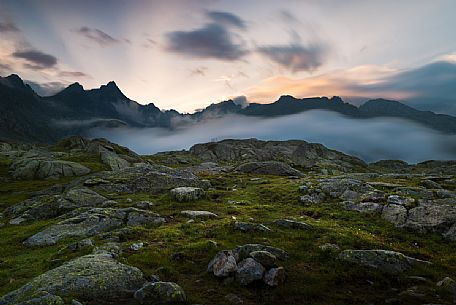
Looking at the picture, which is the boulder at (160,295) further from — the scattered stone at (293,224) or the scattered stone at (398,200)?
the scattered stone at (398,200)

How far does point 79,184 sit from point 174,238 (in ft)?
155

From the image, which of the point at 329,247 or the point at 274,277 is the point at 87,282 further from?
the point at 329,247

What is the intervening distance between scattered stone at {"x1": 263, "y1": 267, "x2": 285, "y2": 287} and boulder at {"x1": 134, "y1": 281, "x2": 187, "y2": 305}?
5.27 m

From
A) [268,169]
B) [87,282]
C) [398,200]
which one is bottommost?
[268,169]

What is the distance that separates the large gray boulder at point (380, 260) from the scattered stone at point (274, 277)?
552cm

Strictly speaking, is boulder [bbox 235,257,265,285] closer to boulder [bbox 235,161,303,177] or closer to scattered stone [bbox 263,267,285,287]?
scattered stone [bbox 263,267,285,287]

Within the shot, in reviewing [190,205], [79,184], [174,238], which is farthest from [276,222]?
[79,184]

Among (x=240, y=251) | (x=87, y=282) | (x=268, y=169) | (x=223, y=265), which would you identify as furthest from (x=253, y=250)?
(x=268, y=169)

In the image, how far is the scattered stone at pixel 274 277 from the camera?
20.0m

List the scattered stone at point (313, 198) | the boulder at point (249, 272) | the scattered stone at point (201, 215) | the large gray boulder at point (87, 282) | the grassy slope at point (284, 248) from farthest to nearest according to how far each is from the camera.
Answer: the scattered stone at point (313, 198) < the scattered stone at point (201, 215) < the boulder at point (249, 272) < the grassy slope at point (284, 248) < the large gray boulder at point (87, 282)

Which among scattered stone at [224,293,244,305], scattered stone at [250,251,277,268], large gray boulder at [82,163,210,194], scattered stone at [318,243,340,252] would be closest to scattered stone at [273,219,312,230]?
scattered stone at [318,243,340,252]

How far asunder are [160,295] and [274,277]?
270 inches

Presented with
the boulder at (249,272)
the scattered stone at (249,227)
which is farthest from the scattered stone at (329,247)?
the boulder at (249,272)

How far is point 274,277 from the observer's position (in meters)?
20.1
